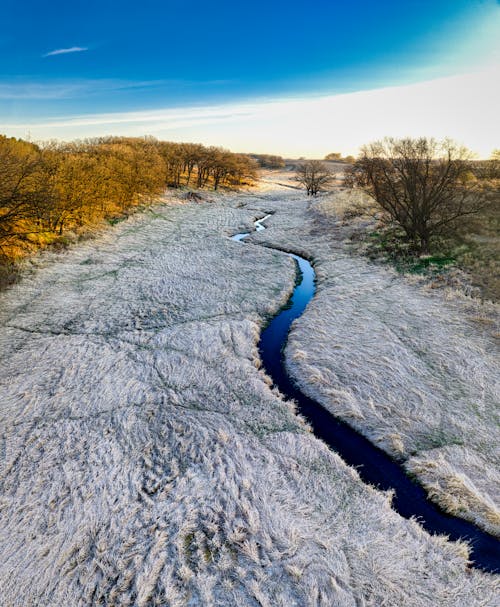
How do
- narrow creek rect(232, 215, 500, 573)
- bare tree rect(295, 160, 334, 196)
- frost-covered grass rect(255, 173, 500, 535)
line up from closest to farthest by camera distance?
1. narrow creek rect(232, 215, 500, 573)
2. frost-covered grass rect(255, 173, 500, 535)
3. bare tree rect(295, 160, 334, 196)

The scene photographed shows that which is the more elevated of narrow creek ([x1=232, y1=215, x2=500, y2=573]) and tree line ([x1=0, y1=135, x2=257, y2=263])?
tree line ([x1=0, y1=135, x2=257, y2=263])

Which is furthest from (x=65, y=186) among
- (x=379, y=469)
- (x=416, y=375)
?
(x=379, y=469)

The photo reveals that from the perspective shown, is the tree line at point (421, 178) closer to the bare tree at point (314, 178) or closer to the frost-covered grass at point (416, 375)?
the frost-covered grass at point (416, 375)

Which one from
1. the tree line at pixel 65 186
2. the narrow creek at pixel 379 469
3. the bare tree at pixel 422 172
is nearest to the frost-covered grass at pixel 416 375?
the narrow creek at pixel 379 469

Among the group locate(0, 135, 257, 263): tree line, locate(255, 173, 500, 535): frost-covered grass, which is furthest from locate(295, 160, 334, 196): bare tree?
locate(255, 173, 500, 535): frost-covered grass

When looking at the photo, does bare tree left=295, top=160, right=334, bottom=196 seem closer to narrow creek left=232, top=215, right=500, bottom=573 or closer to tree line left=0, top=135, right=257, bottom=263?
tree line left=0, top=135, right=257, bottom=263

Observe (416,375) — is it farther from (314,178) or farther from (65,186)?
(314,178)
